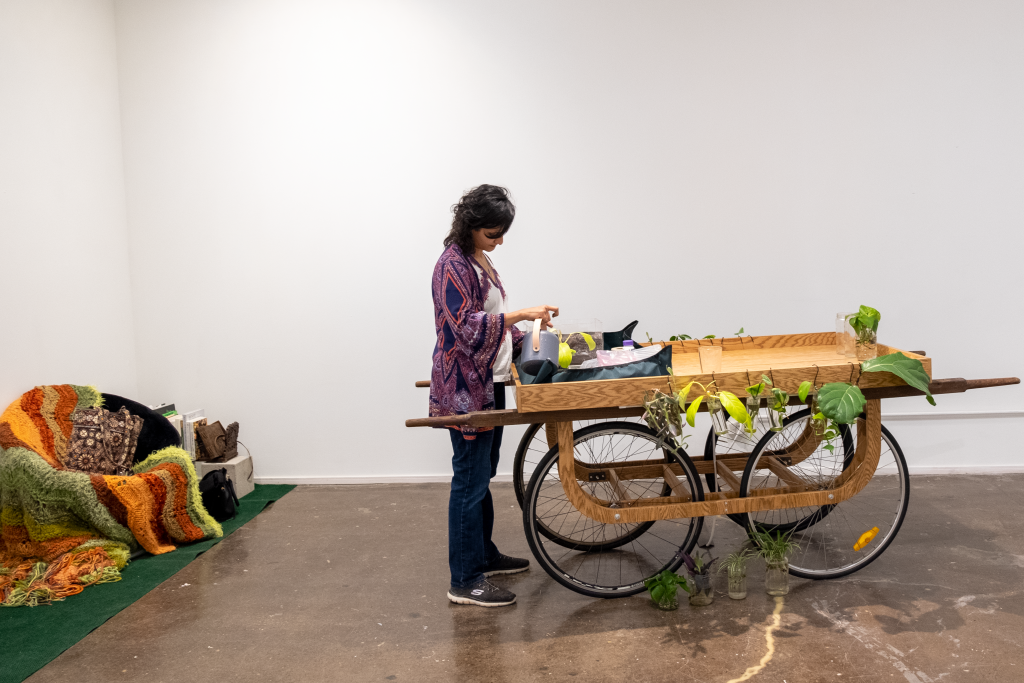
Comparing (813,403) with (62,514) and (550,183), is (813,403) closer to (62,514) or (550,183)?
(550,183)

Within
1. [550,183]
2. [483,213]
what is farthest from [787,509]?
[550,183]

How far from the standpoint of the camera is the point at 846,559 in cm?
329

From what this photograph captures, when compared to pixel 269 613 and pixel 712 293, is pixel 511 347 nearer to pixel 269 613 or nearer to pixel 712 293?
pixel 269 613

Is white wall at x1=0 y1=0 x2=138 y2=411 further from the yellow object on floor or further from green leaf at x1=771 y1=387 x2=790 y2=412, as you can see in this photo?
the yellow object on floor

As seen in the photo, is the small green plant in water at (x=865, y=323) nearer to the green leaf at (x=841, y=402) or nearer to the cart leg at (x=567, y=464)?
the green leaf at (x=841, y=402)

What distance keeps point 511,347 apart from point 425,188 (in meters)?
1.92

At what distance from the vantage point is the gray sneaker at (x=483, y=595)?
3.07 meters

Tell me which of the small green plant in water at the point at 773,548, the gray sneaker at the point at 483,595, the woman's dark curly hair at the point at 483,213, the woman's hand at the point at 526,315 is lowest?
the gray sneaker at the point at 483,595

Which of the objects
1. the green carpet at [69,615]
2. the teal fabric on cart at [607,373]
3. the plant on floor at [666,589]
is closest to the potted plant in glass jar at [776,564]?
the plant on floor at [666,589]

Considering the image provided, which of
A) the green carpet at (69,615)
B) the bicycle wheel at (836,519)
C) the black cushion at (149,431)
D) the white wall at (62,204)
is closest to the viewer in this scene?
the green carpet at (69,615)

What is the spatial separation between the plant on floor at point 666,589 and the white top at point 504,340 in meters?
0.99

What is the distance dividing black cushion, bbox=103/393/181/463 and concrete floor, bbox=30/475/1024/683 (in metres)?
0.78

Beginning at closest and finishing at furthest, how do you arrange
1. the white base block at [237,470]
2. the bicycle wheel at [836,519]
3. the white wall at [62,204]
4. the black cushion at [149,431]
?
the bicycle wheel at [836,519] < the white wall at [62,204] < the black cushion at [149,431] < the white base block at [237,470]

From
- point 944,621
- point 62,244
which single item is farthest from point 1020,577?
point 62,244
